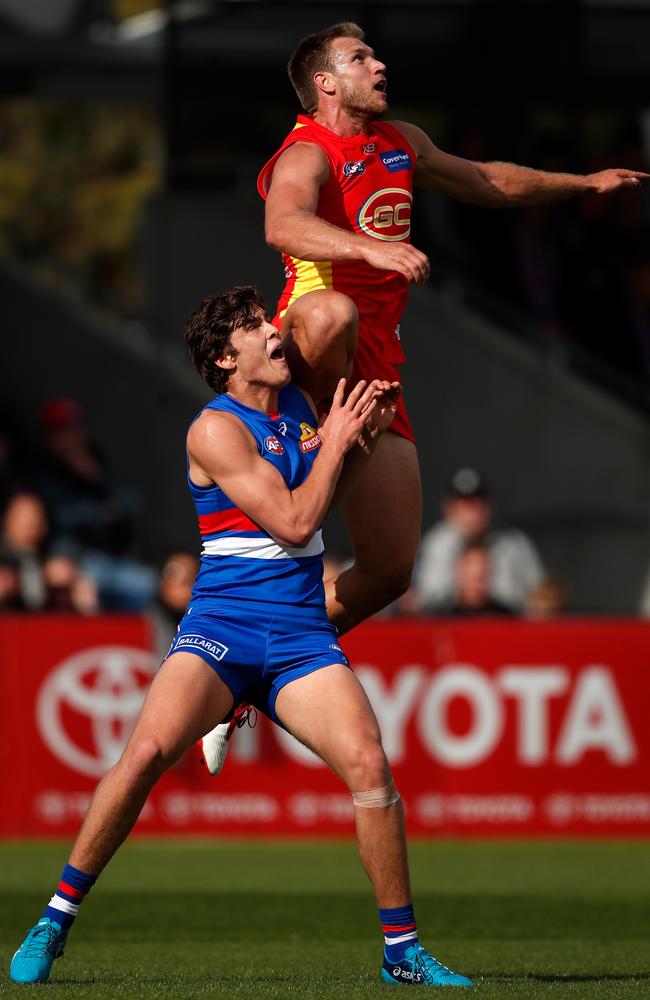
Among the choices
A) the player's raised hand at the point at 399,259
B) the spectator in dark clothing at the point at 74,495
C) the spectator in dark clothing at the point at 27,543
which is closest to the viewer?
the player's raised hand at the point at 399,259

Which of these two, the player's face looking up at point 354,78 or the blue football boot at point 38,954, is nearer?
the blue football boot at point 38,954

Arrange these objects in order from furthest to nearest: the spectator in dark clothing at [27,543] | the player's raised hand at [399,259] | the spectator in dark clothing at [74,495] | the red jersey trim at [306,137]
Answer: the spectator in dark clothing at [74,495] → the spectator in dark clothing at [27,543] → the red jersey trim at [306,137] → the player's raised hand at [399,259]

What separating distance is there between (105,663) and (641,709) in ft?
12.0

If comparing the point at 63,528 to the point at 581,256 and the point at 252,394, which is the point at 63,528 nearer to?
the point at 581,256

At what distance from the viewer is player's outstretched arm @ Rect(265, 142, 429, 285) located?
235 inches

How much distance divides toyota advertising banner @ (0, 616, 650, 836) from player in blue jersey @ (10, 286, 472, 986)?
6208 millimetres

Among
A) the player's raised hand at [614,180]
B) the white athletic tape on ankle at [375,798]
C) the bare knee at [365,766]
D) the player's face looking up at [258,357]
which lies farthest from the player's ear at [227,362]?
the player's raised hand at [614,180]

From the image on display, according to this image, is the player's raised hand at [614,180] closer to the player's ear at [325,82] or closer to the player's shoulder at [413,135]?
the player's shoulder at [413,135]

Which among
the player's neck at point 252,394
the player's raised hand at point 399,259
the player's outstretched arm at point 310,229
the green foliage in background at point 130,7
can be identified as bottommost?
the player's neck at point 252,394

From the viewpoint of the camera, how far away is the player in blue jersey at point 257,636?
6.14 metres

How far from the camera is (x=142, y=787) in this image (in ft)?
20.2

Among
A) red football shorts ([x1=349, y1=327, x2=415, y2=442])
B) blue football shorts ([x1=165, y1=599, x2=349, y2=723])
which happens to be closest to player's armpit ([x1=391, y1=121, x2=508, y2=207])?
red football shorts ([x1=349, y1=327, x2=415, y2=442])

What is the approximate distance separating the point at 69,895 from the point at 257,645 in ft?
3.43

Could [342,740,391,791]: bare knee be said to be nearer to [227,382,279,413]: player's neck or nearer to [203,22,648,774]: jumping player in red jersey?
[203,22,648,774]: jumping player in red jersey
